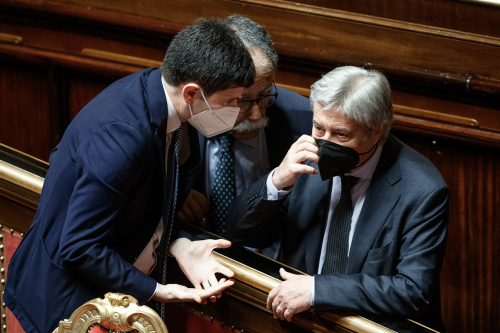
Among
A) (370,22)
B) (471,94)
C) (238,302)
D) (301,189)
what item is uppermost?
(370,22)

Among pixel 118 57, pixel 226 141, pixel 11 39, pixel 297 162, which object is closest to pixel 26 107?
pixel 11 39

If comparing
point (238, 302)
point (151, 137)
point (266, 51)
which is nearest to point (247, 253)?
point (238, 302)

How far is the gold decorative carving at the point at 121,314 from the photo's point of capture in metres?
1.58

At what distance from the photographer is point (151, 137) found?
5.49ft

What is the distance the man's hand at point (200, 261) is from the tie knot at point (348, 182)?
0.43 m

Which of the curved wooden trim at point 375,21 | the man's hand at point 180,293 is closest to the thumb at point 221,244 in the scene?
the man's hand at point 180,293

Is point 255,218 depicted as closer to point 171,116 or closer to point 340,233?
point 340,233

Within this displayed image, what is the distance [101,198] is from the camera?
1609 mm

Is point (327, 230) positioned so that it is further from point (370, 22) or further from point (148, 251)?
point (370, 22)

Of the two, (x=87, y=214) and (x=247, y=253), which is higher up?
(x=87, y=214)

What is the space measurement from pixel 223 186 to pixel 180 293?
1.92ft

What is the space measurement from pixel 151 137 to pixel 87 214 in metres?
0.23

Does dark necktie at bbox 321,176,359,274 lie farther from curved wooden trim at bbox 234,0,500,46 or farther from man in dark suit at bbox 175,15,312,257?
curved wooden trim at bbox 234,0,500,46

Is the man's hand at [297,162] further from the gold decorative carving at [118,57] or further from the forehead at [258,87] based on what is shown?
the gold decorative carving at [118,57]
